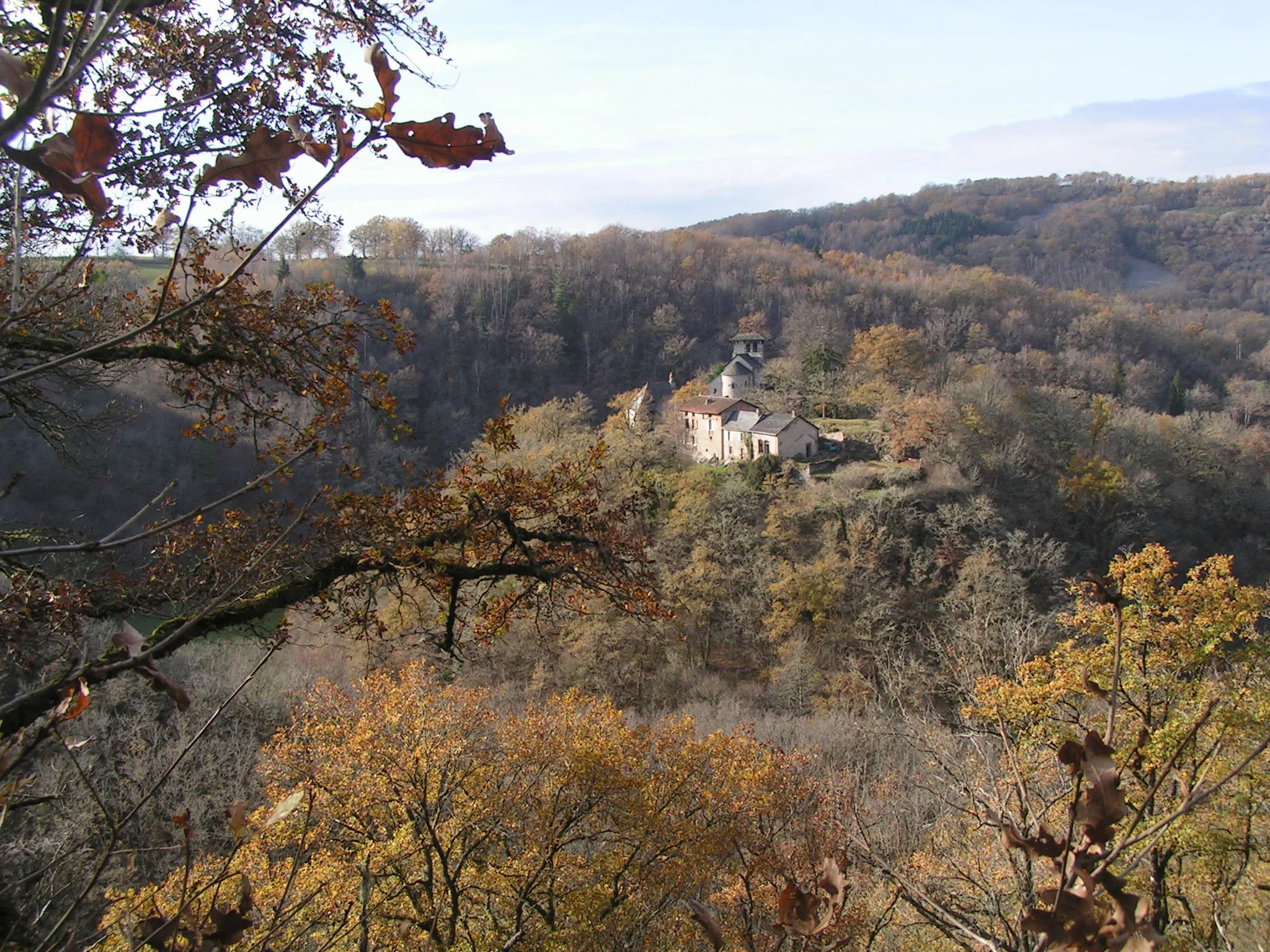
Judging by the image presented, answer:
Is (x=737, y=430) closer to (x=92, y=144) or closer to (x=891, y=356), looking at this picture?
(x=891, y=356)

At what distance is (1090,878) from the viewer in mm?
1047

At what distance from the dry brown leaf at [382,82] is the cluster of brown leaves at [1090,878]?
137 centimetres

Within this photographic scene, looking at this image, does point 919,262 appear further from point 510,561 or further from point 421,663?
point 510,561

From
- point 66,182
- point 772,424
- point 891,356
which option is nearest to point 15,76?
point 66,182

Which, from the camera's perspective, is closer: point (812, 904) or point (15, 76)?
point (15, 76)

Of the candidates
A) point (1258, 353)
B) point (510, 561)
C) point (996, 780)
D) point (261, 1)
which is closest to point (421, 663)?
point (996, 780)

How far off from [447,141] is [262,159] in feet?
0.95

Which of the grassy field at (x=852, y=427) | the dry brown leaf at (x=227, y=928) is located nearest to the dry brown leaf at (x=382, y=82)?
the dry brown leaf at (x=227, y=928)

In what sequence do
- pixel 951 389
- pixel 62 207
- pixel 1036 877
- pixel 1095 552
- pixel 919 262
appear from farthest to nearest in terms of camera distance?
pixel 919 262
pixel 951 389
pixel 1095 552
pixel 1036 877
pixel 62 207

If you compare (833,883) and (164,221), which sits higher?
(164,221)

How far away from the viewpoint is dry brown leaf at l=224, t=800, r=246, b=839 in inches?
50.7

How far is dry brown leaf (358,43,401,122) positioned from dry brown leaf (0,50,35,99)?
1.40 feet

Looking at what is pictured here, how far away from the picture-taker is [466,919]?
7.55m

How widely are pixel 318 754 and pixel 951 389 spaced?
3132 centimetres
